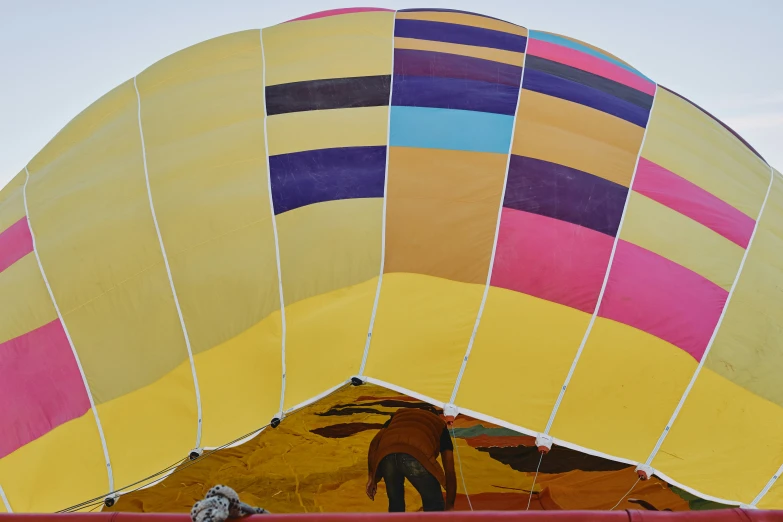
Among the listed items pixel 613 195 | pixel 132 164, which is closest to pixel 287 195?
pixel 132 164

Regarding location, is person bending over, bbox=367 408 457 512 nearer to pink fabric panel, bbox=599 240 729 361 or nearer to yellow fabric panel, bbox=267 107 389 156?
pink fabric panel, bbox=599 240 729 361

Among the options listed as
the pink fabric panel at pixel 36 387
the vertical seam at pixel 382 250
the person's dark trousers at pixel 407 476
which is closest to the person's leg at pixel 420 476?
the person's dark trousers at pixel 407 476

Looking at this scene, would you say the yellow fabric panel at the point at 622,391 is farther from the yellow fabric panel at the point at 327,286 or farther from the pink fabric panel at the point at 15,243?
the pink fabric panel at the point at 15,243

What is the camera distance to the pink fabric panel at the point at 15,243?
396cm

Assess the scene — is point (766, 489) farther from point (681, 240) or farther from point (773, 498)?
point (681, 240)

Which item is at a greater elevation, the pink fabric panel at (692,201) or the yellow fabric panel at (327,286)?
the pink fabric panel at (692,201)

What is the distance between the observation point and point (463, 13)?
17.7 feet

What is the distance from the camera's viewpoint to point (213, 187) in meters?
3.97

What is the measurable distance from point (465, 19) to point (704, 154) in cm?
178

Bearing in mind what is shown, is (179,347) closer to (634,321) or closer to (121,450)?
(121,450)

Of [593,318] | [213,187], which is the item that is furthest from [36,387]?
[593,318]

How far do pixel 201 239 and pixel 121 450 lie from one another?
40.2 inches

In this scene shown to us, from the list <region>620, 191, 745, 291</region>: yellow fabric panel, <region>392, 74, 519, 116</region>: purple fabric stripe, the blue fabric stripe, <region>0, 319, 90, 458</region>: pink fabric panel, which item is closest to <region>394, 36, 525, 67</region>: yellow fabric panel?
<region>392, 74, 519, 116</region>: purple fabric stripe

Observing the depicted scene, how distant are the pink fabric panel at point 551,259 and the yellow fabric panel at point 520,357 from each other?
6cm
